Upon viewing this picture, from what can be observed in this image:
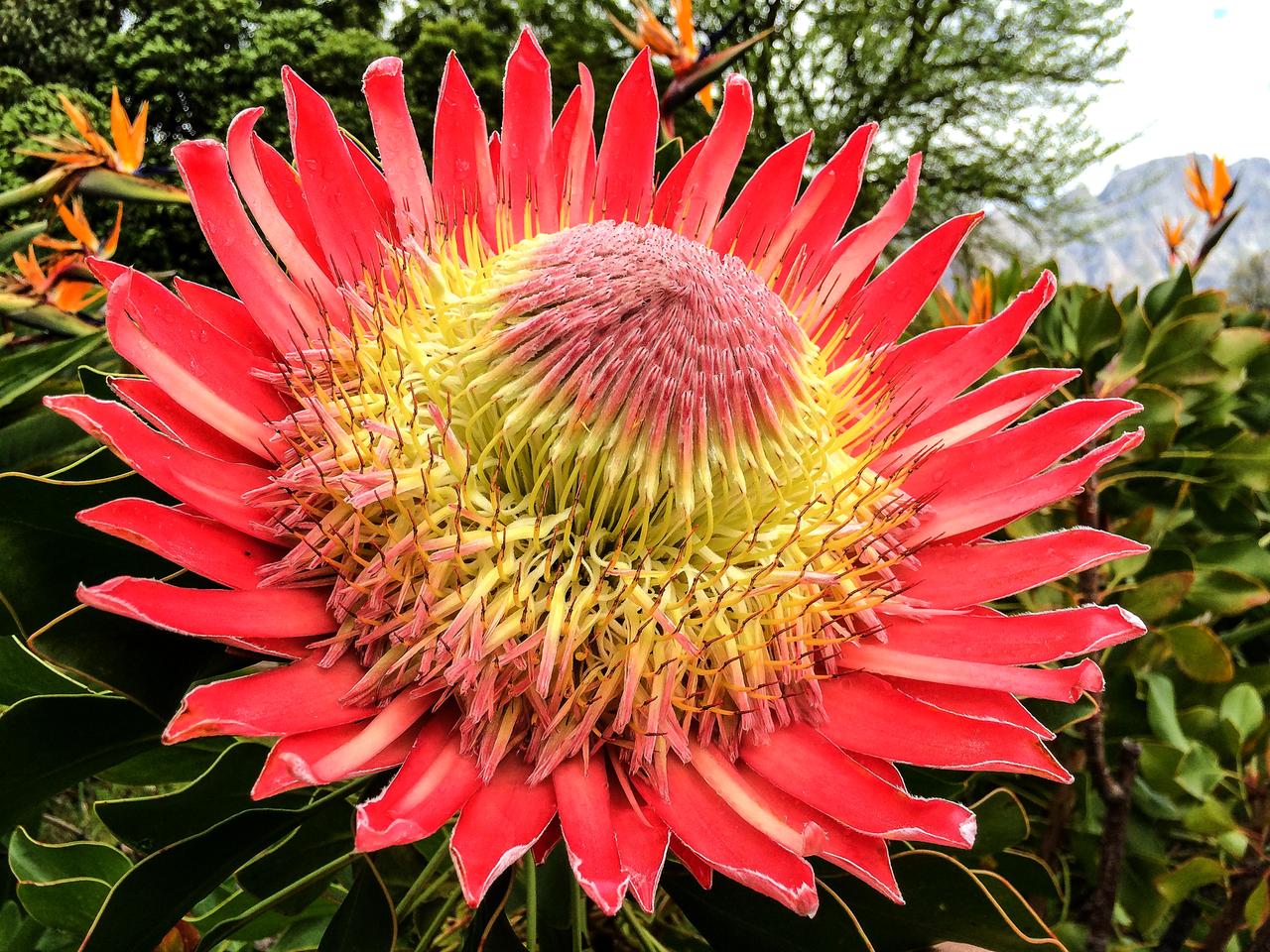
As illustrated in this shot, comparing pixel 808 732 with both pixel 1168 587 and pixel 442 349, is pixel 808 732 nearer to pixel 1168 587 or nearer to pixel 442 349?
pixel 442 349

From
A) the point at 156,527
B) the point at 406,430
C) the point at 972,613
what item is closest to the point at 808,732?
the point at 972,613

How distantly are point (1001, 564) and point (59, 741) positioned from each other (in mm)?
965

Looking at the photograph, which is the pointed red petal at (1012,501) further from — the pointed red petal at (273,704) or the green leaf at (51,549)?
the green leaf at (51,549)

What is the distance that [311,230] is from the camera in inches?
38.2

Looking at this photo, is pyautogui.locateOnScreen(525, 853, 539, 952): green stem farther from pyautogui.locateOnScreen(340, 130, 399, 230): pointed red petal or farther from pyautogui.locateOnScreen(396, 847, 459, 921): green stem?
pyautogui.locateOnScreen(340, 130, 399, 230): pointed red petal

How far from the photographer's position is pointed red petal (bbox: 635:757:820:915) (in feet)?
2.04

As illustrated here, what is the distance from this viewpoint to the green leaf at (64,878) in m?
1.13

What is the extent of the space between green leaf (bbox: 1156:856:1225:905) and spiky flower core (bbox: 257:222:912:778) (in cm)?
102

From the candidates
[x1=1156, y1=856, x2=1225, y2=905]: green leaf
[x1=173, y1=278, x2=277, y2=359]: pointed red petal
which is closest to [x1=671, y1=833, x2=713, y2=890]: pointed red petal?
[x1=173, y1=278, x2=277, y2=359]: pointed red petal

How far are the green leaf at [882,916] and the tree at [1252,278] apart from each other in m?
24.5

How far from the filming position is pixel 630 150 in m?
1.13

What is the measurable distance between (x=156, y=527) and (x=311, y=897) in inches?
22.7

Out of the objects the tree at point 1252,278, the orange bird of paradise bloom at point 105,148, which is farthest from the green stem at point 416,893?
the tree at point 1252,278

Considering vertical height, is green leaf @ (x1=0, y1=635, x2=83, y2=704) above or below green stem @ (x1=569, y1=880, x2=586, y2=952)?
above
